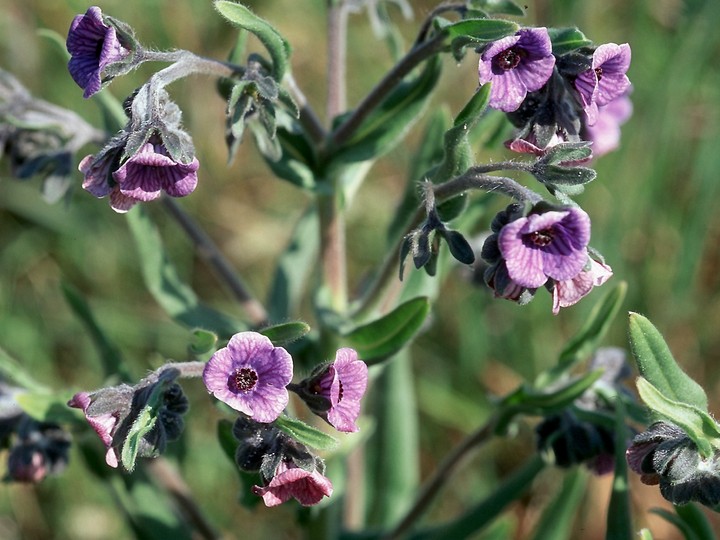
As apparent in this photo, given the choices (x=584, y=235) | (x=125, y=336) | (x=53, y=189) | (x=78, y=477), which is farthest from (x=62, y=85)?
(x=584, y=235)

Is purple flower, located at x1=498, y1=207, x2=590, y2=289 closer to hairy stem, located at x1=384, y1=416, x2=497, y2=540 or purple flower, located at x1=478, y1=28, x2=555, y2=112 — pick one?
purple flower, located at x1=478, y1=28, x2=555, y2=112

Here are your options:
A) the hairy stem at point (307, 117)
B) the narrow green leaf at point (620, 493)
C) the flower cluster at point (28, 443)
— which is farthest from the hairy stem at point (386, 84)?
the flower cluster at point (28, 443)

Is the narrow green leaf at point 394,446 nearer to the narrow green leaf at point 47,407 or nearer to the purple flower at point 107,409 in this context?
the narrow green leaf at point 47,407

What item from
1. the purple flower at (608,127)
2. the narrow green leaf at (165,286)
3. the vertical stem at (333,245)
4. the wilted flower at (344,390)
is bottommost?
the narrow green leaf at (165,286)

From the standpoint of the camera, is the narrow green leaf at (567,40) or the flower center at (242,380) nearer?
the flower center at (242,380)

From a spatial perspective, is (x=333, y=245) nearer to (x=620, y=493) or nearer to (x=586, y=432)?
(x=586, y=432)

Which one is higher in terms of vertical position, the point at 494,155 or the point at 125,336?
the point at 494,155

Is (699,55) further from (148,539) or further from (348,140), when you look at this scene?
(148,539)
